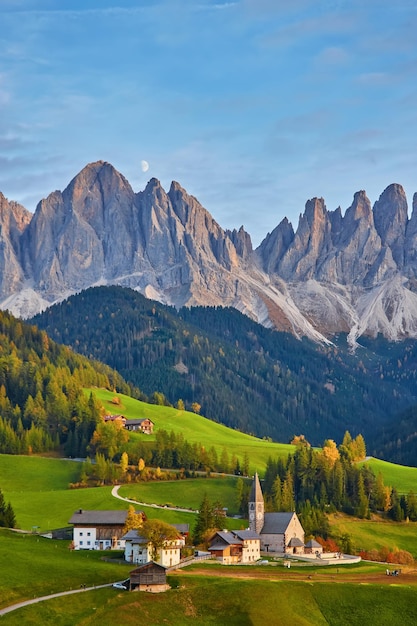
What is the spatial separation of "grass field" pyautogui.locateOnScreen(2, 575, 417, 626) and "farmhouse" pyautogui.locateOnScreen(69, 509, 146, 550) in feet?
109

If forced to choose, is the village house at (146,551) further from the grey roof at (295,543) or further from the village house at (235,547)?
the grey roof at (295,543)

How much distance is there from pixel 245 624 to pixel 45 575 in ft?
80.7

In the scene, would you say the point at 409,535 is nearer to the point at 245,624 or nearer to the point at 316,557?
the point at 316,557

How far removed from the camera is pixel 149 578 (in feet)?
361

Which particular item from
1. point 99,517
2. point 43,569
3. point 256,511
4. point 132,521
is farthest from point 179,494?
point 43,569

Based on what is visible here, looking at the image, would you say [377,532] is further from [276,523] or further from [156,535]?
[156,535]

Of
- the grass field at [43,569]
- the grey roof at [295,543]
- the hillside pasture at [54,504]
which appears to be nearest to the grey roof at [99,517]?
the hillside pasture at [54,504]

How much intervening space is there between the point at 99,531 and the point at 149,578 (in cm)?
4041

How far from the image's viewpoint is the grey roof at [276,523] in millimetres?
154375

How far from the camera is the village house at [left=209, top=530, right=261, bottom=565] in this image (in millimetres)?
139750

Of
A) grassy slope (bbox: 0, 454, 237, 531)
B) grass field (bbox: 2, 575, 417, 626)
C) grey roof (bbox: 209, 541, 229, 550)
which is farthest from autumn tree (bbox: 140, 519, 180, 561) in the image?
grassy slope (bbox: 0, 454, 237, 531)

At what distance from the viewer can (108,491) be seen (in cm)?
18838

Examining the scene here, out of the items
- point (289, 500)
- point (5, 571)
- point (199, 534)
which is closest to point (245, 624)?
point (5, 571)

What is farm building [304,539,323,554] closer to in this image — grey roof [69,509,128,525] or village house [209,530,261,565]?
village house [209,530,261,565]
